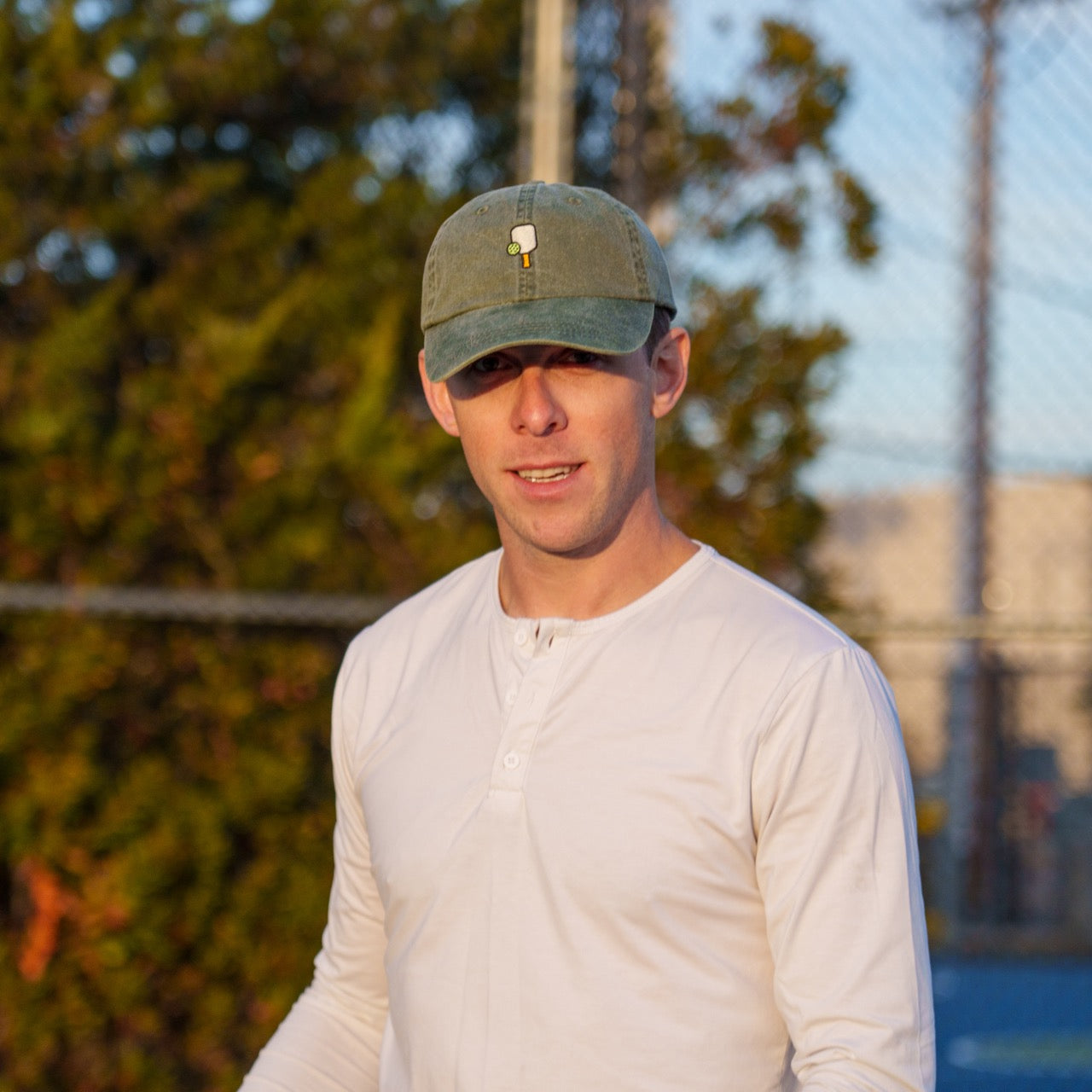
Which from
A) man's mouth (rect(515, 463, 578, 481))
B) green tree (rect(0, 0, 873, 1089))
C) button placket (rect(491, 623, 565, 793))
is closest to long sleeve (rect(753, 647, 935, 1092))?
button placket (rect(491, 623, 565, 793))

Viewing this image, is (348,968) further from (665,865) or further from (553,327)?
(553,327)

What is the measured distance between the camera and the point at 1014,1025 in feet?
18.3

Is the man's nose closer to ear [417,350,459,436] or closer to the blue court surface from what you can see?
ear [417,350,459,436]

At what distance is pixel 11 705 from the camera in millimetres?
3949

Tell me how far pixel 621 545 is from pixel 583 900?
466 mm

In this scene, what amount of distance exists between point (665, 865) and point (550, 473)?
0.51 m

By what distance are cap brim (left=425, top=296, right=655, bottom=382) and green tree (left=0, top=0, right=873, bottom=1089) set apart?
239 centimetres

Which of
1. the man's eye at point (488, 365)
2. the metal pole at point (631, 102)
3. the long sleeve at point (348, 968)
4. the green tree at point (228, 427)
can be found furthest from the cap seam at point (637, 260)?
the metal pole at point (631, 102)

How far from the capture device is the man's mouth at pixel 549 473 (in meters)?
1.81

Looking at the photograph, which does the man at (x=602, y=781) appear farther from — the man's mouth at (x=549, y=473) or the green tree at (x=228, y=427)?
the green tree at (x=228, y=427)

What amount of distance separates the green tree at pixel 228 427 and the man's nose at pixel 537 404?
235cm

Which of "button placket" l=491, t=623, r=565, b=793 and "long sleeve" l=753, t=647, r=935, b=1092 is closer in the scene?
"long sleeve" l=753, t=647, r=935, b=1092

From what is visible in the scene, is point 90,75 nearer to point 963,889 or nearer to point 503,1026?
point 503,1026

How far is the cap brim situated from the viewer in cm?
173
